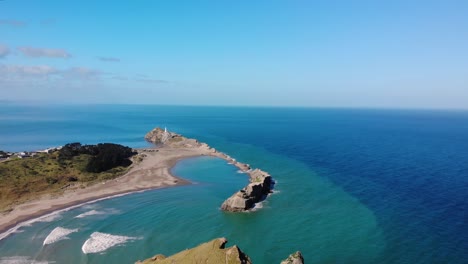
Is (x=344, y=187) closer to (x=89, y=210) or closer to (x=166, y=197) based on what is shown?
(x=166, y=197)

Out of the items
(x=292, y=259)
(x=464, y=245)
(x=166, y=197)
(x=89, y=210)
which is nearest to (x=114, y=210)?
(x=89, y=210)

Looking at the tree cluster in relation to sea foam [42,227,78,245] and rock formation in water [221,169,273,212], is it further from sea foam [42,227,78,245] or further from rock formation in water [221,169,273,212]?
rock formation in water [221,169,273,212]

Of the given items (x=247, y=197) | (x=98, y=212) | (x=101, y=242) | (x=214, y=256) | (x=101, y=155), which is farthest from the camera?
(x=101, y=155)

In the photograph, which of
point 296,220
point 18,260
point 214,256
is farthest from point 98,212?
point 214,256

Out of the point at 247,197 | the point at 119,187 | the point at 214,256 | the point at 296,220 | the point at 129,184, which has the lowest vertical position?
the point at 119,187

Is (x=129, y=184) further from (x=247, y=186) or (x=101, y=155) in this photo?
(x=247, y=186)

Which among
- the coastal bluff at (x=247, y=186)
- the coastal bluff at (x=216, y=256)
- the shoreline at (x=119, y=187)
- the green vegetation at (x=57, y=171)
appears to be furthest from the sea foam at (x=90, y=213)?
the coastal bluff at (x=216, y=256)
